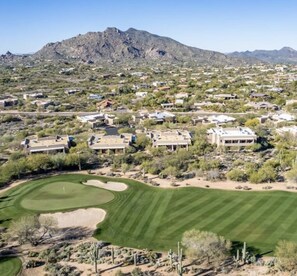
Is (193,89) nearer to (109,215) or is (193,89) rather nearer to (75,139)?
(75,139)

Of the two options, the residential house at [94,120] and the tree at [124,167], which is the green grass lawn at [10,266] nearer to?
the tree at [124,167]

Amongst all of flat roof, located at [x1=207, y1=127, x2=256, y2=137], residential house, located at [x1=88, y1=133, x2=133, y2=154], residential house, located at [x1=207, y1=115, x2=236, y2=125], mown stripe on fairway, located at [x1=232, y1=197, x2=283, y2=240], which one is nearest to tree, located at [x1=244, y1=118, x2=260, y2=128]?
residential house, located at [x1=207, y1=115, x2=236, y2=125]

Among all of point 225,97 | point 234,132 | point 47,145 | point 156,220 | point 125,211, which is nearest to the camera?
point 156,220

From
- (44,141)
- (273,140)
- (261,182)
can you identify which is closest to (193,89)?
(273,140)

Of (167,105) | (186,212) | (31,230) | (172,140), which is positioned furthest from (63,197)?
(167,105)

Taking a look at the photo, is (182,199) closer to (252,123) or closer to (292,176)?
(292,176)

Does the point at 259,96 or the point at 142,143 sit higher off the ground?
the point at 259,96

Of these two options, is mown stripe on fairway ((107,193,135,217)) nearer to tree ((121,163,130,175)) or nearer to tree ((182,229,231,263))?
tree ((121,163,130,175))
